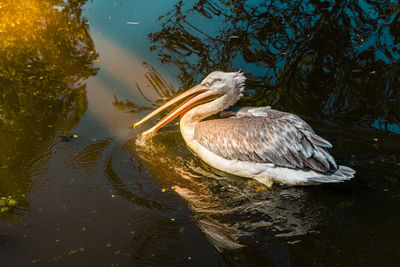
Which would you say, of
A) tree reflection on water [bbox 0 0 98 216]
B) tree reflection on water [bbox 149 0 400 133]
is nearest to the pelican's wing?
tree reflection on water [bbox 149 0 400 133]

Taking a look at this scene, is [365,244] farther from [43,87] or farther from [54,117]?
[43,87]

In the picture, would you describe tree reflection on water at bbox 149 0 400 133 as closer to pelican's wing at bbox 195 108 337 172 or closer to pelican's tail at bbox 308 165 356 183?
pelican's wing at bbox 195 108 337 172

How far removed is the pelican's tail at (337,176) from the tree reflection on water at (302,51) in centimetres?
133

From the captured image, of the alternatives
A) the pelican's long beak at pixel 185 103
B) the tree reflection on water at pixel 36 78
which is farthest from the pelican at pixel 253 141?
the tree reflection on water at pixel 36 78

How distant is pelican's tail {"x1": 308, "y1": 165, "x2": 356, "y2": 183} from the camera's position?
12.5 feet

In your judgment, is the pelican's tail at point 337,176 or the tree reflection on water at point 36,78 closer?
the pelican's tail at point 337,176

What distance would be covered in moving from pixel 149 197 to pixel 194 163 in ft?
2.56

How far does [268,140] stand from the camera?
400 centimetres

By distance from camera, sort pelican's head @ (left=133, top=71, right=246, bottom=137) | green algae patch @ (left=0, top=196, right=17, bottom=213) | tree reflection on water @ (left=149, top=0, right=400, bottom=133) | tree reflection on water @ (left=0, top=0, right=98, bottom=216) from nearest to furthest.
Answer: green algae patch @ (left=0, top=196, right=17, bottom=213)
tree reflection on water @ (left=0, top=0, right=98, bottom=216)
pelican's head @ (left=133, top=71, right=246, bottom=137)
tree reflection on water @ (left=149, top=0, right=400, bottom=133)

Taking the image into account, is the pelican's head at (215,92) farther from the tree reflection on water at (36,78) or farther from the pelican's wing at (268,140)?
the tree reflection on water at (36,78)

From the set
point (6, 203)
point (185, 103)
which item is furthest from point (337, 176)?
point (6, 203)

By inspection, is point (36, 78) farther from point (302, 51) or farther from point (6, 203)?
point (302, 51)

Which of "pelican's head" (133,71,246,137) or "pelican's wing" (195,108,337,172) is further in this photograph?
"pelican's head" (133,71,246,137)

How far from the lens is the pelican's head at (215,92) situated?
4.51m
